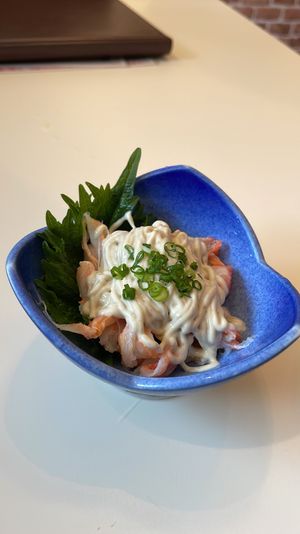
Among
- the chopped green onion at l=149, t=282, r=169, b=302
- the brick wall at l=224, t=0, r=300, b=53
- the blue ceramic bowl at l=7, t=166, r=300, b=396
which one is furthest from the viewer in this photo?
the brick wall at l=224, t=0, r=300, b=53

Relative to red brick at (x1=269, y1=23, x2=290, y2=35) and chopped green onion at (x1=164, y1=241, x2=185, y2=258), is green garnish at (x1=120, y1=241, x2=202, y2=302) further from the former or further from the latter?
red brick at (x1=269, y1=23, x2=290, y2=35)

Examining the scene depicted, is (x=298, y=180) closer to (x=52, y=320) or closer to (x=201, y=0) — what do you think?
(x=52, y=320)

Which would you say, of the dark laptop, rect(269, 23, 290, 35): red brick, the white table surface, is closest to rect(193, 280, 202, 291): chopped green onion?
the white table surface

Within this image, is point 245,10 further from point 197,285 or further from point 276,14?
point 197,285

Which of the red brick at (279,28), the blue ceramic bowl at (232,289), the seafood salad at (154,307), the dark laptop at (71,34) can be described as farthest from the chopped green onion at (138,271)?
the red brick at (279,28)

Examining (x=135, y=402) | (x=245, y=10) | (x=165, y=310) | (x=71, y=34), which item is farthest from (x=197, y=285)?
(x=245, y=10)
